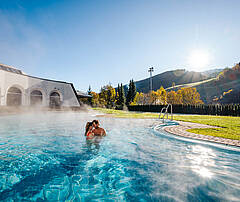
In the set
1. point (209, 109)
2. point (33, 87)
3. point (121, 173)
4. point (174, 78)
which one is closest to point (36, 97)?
point (33, 87)

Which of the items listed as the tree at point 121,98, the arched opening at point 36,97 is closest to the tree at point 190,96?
the tree at point 121,98

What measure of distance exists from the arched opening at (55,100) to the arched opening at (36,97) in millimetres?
1622

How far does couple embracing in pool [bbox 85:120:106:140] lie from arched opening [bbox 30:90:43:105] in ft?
56.2

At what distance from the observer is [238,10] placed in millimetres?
11289

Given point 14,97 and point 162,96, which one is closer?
point 14,97

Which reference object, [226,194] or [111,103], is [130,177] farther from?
[111,103]

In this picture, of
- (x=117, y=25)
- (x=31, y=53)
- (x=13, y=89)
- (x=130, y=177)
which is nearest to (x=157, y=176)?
(x=130, y=177)

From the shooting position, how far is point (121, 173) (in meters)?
3.26

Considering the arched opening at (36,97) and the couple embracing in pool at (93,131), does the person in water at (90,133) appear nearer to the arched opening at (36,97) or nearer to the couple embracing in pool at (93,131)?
the couple embracing in pool at (93,131)

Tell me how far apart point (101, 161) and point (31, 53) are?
663 inches

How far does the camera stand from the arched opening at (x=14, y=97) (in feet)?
55.5

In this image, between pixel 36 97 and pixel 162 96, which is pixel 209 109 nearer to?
pixel 162 96

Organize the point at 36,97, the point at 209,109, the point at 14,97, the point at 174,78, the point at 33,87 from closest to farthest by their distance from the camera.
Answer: the point at 14,97 < the point at 33,87 < the point at 36,97 < the point at 209,109 < the point at 174,78

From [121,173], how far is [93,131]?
10.7 feet
